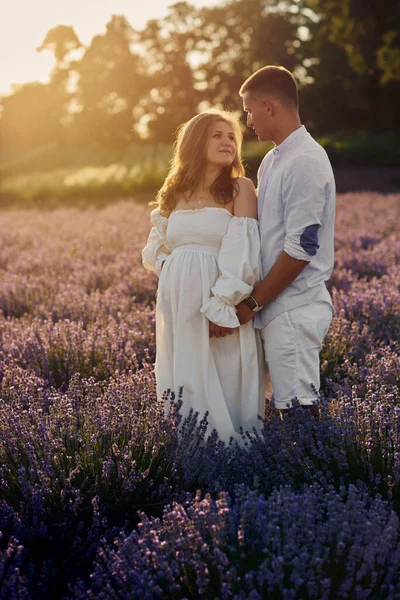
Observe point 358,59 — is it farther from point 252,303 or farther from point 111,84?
point 252,303

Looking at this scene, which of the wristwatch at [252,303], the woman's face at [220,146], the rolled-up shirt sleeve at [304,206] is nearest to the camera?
the rolled-up shirt sleeve at [304,206]

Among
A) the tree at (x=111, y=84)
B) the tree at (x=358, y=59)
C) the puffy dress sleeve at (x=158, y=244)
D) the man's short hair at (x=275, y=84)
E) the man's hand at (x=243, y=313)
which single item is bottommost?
the man's hand at (x=243, y=313)

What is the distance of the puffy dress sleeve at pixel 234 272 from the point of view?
2908 millimetres

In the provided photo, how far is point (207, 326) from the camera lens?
307 cm

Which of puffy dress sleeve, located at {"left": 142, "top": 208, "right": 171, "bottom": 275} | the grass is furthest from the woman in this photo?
the grass

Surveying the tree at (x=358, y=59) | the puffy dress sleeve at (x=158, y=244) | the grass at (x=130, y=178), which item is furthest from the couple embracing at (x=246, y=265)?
the tree at (x=358, y=59)

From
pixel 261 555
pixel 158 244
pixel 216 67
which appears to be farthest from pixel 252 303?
pixel 216 67

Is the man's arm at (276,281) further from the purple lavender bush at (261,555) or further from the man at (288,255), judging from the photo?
the purple lavender bush at (261,555)

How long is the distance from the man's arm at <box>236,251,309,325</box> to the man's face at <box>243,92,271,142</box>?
1.97 feet

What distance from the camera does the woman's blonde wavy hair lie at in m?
3.11

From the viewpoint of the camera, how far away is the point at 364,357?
3.90 metres

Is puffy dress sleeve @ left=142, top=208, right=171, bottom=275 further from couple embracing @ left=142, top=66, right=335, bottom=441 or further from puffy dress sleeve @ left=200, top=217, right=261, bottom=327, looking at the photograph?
puffy dress sleeve @ left=200, top=217, right=261, bottom=327

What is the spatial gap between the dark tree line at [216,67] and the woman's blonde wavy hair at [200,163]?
30049 millimetres

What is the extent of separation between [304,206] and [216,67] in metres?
42.0
